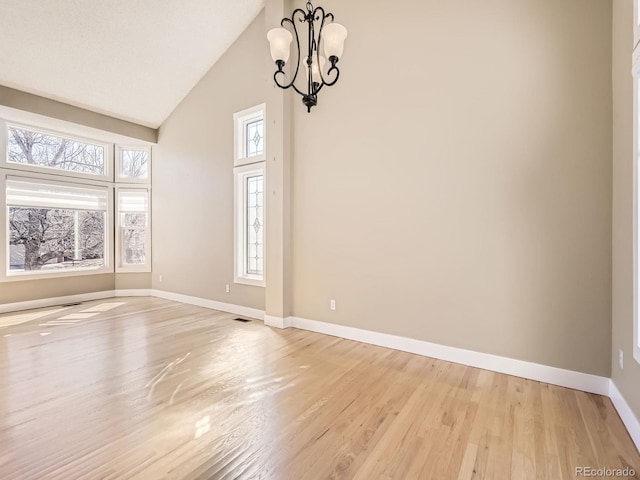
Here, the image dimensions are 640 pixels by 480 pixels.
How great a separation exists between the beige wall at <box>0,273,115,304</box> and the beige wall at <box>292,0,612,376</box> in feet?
15.5

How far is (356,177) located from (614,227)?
2.32m

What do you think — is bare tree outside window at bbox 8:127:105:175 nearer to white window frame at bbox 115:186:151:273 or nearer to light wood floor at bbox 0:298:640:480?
white window frame at bbox 115:186:151:273

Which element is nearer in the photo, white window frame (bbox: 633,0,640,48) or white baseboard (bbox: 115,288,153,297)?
white window frame (bbox: 633,0,640,48)

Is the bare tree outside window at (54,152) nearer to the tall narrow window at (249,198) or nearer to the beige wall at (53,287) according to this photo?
the beige wall at (53,287)

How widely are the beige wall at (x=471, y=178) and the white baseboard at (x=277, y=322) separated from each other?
0.44 metres

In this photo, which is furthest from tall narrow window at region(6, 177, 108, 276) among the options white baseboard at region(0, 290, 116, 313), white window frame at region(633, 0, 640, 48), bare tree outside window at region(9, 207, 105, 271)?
white window frame at region(633, 0, 640, 48)

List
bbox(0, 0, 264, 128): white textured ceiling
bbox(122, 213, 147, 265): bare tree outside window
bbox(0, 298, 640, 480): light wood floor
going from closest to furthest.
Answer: bbox(0, 298, 640, 480): light wood floor → bbox(0, 0, 264, 128): white textured ceiling → bbox(122, 213, 147, 265): bare tree outside window

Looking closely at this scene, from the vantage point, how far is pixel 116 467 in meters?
1.66

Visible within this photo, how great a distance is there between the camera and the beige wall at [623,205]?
200 cm

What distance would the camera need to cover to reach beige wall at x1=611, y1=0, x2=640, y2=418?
2.00 metres

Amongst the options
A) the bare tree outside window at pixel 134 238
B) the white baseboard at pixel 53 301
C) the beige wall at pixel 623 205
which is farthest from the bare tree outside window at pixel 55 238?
the beige wall at pixel 623 205

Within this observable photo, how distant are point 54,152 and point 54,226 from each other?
1.31m

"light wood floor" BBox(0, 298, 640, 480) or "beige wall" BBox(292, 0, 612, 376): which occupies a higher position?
"beige wall" BBox(292, 0, 612, 376)

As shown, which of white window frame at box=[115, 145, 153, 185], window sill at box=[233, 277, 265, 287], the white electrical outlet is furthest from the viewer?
white window frame at box=[115, 145, 153, 185]
